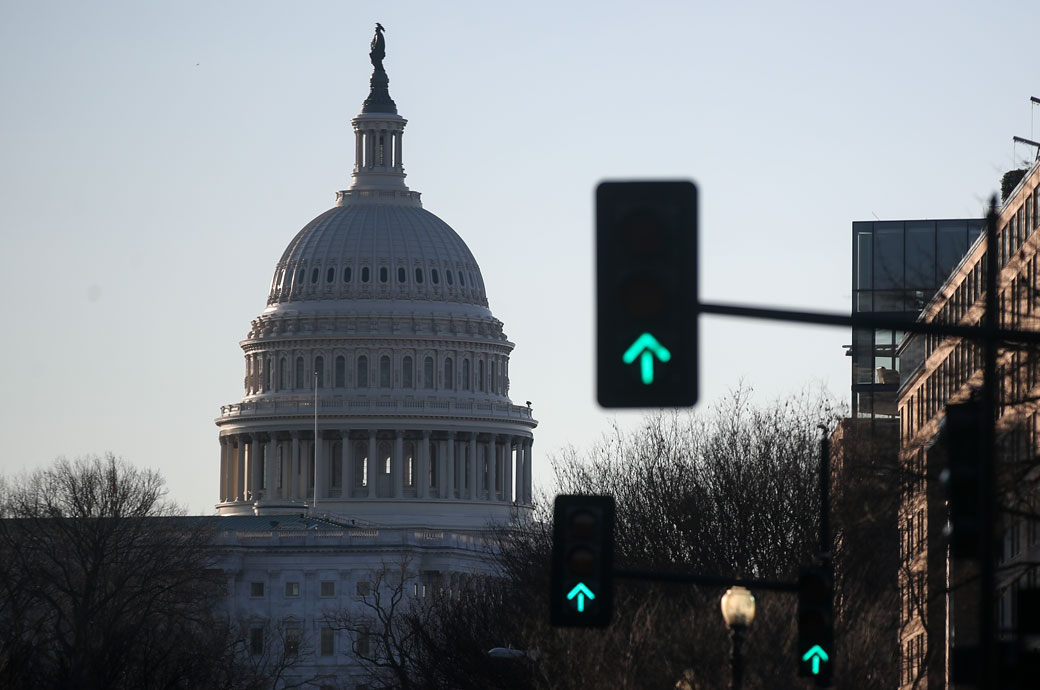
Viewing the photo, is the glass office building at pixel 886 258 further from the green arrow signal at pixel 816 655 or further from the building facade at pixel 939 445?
the green arrow signal at pixel 816 655

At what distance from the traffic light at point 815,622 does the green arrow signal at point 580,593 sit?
4.82m

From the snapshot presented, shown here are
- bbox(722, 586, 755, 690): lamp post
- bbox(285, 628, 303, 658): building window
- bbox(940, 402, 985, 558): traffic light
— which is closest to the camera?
bbox(940, 402, 985, 558): traffic light

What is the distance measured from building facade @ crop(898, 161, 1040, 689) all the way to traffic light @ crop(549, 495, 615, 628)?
1162cm

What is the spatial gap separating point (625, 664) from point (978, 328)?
3738cm

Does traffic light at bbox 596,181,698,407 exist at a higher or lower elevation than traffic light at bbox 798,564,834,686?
higher

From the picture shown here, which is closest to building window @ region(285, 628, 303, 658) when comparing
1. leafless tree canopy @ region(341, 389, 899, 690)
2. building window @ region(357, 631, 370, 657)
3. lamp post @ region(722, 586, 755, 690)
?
building window @ region(357, 631, 370, 657)

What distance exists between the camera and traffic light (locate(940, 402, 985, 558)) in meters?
21.5

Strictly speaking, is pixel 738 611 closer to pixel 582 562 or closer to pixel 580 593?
pixel 580 593

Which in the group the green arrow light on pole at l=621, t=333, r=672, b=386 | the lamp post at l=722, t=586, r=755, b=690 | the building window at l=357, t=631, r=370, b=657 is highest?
the green arrow light on pole at l=621, t=333, r=672, b=386

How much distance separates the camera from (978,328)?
2058 cm

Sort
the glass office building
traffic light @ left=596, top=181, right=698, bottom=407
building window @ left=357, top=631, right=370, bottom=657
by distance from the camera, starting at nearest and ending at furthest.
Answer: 1. traffic light @ left=596, top=181, right=698, bottom=407
2. the glass office building
3. building window @ left=357, top=631, right=370, bottom=657

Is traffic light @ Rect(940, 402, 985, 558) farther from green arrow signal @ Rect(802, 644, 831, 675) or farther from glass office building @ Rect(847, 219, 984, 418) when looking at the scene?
glass office building @ Rect(847, 219, 984, 418)

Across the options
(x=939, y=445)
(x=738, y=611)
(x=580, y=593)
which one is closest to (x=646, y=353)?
(x=580, y=593)

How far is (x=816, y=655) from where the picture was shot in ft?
107
